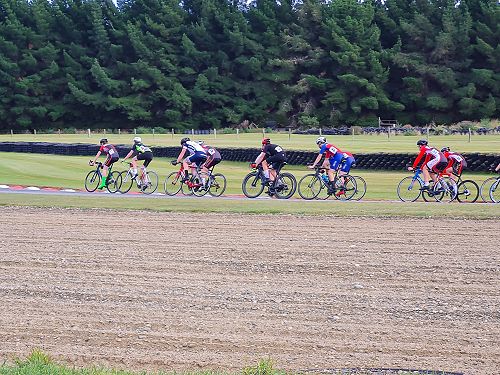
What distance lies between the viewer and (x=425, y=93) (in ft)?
244

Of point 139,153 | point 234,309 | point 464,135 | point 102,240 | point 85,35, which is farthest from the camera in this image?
point 85,35

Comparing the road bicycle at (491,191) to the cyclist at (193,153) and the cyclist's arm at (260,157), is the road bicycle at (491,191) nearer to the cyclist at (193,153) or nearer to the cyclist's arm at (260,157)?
the cyclist's arm at (260,157)

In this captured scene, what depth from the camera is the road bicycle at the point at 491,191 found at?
79.8 ft

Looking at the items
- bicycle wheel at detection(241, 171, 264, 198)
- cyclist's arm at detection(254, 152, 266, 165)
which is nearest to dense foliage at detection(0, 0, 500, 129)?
bicycle wheel at detection(241, 171, 264, 198)

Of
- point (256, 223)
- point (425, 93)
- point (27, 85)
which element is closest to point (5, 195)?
point (256, 223)

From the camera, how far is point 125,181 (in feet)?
93.0

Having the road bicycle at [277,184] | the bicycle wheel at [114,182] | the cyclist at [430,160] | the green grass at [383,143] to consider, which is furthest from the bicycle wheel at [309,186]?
the green grass at [383,143]

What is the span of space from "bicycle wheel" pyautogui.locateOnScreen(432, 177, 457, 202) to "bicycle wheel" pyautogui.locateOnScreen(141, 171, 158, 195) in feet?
30.0

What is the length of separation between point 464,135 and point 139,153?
3188cm

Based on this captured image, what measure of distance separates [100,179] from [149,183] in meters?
2.18

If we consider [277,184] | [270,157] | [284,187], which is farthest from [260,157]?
[284,187]

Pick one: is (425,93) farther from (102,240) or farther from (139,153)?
(102,240)

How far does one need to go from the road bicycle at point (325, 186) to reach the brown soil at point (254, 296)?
7.18m

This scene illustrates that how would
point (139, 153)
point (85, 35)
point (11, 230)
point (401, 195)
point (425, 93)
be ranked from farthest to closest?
1. point (85, 35)
2. point (425, 93)
3. point (139, 153)
4. point (401, 195)
5. point (11, 230)
